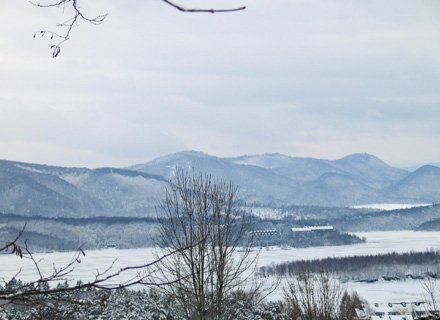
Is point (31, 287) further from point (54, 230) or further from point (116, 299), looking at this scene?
point (54, 230)

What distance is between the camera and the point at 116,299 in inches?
1780

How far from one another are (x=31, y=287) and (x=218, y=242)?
7.38 metres

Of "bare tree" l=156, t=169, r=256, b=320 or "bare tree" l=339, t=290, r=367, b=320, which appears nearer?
"bare tree" l=156, t=169, r=256, b=320

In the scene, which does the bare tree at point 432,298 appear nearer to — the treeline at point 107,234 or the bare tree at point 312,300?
the bare tree at point 312,300

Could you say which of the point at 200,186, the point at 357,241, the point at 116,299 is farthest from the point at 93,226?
the point at 200,186

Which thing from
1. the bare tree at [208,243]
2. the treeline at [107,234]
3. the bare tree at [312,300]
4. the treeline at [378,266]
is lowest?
the treeline at [378,266]

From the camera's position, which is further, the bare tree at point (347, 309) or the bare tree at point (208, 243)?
the bare tree at point (347, 309)

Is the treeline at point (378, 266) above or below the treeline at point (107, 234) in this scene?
below

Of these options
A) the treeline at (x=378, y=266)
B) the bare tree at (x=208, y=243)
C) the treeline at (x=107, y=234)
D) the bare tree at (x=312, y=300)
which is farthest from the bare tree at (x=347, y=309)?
the treeline at (x=107, y=234)

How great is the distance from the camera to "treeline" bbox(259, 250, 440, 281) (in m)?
84.2

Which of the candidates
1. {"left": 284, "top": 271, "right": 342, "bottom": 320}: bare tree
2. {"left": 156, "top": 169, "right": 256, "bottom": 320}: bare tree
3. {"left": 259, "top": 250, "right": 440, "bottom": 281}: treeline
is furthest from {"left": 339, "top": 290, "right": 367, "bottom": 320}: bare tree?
{"left": 259, "top": 250, "right": 440, "bottom": 281}: treeline

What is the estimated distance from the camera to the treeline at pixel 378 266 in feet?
276

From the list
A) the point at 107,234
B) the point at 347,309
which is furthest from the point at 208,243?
the point at 107,234

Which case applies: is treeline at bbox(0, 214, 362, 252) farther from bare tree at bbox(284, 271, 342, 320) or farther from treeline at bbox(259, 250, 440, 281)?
bare tree at bbox(284, 271, 342, 320)
